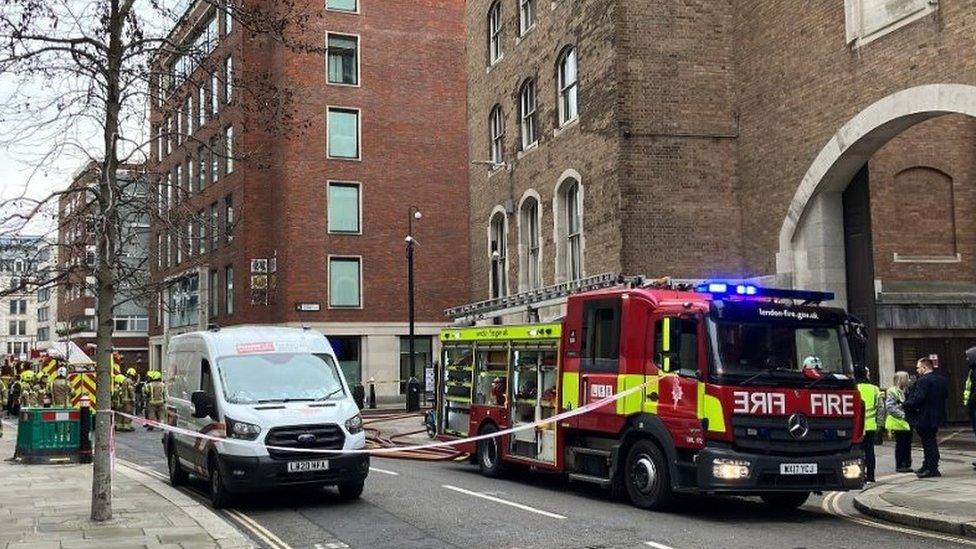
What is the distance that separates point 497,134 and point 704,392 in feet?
73.0

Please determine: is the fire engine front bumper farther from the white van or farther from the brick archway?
the brick archway

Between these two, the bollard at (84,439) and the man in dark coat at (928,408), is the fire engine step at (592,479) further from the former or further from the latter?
the bollard at (84,439)

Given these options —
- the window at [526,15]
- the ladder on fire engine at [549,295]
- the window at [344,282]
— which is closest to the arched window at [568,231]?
the window at [526,15]

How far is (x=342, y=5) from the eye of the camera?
46656 mm

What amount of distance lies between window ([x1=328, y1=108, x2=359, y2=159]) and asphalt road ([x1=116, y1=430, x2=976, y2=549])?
32.8 metres

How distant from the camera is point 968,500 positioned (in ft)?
38.4

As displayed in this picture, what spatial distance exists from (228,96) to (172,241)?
5.76 ft

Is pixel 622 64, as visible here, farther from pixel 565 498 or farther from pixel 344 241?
pixel 344 241

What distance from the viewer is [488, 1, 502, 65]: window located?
32.2m

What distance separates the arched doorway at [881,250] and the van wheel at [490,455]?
30.7ft

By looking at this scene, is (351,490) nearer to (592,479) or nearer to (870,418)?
(592,479)

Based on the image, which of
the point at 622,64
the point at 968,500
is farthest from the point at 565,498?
the point at 622,64

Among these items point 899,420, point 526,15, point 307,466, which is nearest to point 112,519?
point 307,466

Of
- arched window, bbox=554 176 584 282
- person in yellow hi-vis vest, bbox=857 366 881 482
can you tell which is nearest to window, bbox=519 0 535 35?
arched window, bbox=554 176 584 282
